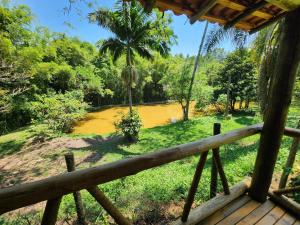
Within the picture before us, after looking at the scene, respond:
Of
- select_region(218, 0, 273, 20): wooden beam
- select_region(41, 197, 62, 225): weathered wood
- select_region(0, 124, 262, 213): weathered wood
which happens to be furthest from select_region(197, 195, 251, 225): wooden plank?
select_region(218, 0, 273, 20): wooden beam

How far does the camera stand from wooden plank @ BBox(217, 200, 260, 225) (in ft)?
7.61

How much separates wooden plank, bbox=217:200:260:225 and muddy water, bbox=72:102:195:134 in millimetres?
12034

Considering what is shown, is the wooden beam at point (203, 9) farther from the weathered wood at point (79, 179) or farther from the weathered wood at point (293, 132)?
the weathered wood at point (293, 132)

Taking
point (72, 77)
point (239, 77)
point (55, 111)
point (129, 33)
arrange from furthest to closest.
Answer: point (72, 77)
point (239, 77)
point (55, 111)
point (129, 33)

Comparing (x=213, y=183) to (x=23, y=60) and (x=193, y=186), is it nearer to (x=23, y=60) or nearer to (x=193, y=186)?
(x=193, y=186)

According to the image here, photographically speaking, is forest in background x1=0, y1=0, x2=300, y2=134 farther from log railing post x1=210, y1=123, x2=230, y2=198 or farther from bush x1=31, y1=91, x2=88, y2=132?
log railing post x1=210, y1=123, x2=230, y2=198

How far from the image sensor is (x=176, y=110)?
893 inches

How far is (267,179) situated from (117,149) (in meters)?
9.09

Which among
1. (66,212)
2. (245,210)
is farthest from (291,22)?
(66,212)

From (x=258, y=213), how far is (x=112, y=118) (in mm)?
17604

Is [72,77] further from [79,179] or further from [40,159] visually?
[79,179]

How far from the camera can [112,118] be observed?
1947cm

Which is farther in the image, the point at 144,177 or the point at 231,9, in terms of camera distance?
the point at 144,177

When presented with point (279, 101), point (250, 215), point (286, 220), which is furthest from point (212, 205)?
point (279, 101)
